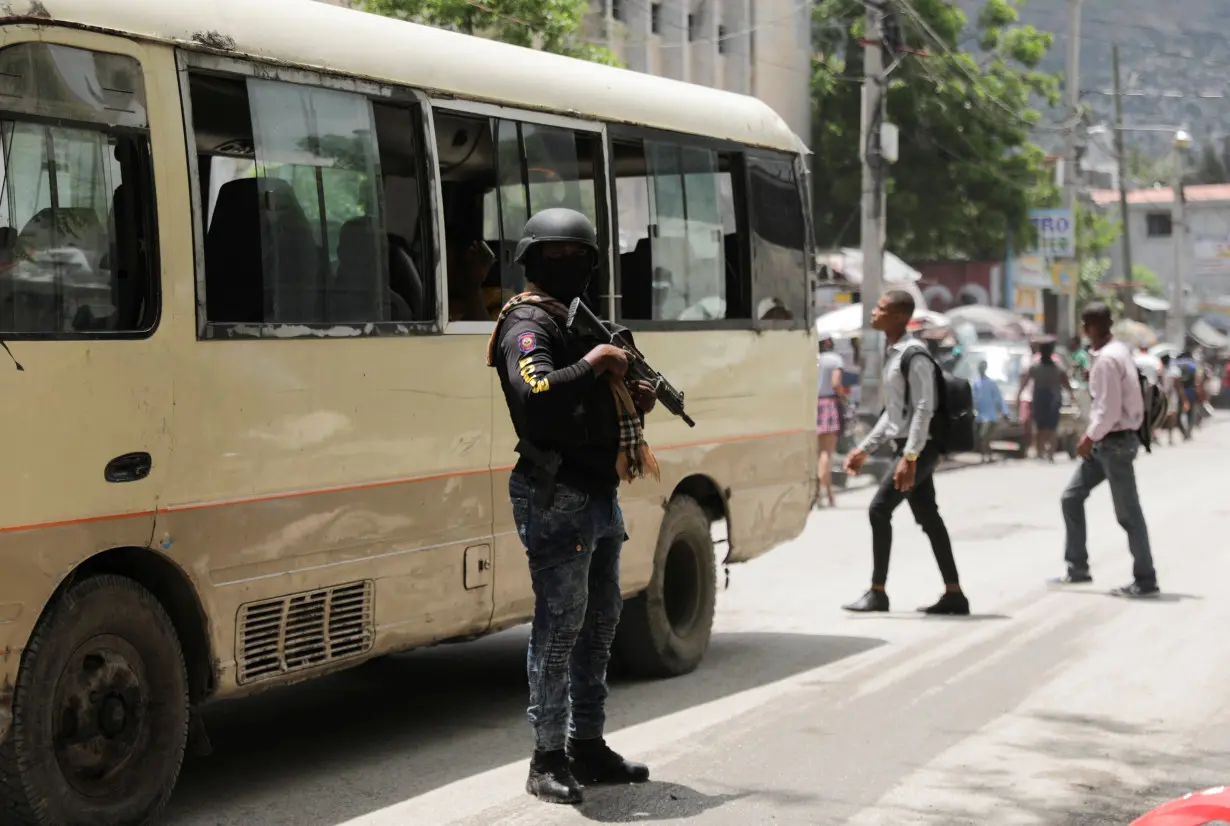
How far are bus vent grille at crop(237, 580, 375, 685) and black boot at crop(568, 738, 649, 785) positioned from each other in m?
0.90

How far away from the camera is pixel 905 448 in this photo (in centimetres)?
1090

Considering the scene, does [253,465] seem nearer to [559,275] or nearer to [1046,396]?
[559,275]

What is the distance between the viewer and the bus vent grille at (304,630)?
20.5ft

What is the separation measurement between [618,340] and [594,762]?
4.85ft

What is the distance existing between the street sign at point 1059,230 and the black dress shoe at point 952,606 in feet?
90.4

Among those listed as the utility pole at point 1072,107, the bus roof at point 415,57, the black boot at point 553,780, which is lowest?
the black boot at point 553,780

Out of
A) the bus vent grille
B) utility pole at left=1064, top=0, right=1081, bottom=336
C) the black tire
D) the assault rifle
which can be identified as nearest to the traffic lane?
the bus vent grille

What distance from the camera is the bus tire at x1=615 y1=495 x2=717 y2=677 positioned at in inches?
346

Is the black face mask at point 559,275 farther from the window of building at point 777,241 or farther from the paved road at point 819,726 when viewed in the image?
the window of building at point 777,241

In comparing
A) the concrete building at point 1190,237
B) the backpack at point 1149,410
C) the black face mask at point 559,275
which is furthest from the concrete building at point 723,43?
the concrete building at point 1190,237

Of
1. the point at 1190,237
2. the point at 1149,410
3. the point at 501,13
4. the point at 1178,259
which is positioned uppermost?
the point at 1190,237

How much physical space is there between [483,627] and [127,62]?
9.13 ft

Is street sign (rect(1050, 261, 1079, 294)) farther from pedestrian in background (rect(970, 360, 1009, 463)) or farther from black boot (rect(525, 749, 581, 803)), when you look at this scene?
black boot (rect(525, 749, 581, 803))

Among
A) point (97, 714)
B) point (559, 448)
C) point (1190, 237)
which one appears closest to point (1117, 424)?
point (559, 448)
